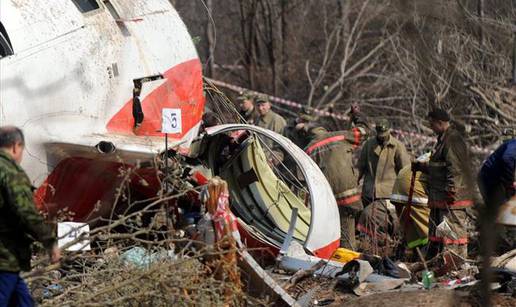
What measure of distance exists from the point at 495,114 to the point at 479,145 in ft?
2.42

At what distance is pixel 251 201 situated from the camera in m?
12.6

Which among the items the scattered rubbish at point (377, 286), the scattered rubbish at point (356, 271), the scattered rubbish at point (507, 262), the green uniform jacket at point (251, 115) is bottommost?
the scattered rubbish at point (377, 286)

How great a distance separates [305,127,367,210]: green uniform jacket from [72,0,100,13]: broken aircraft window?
489cm

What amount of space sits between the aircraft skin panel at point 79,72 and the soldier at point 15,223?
1.98 metres

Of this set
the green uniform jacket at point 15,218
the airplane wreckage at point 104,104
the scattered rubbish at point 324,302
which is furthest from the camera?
the scattered rubbish at point 324,302

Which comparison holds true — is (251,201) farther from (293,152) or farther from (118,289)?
(118,289)

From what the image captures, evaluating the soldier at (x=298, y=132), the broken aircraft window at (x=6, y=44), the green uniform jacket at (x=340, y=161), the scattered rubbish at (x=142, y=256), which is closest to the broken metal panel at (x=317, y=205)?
the green uniform jacket at (x=340, y=161)

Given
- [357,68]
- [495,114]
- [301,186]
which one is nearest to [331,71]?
[357,68]

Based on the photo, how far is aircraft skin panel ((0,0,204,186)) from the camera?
840cm

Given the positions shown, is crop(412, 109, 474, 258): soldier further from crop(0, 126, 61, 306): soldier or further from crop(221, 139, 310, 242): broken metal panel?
crop(0, 126, 61, 306): soldier

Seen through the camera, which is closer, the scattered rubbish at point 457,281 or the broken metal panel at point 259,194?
the scattered rubbish at point 457,281

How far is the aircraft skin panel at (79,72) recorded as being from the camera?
8398 millimetres

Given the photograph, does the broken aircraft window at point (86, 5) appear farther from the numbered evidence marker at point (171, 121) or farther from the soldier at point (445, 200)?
the soldier at point (445, 200)

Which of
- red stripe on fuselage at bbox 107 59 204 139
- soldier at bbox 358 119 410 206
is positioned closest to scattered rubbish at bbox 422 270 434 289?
red stripe on fuselage at bbox 107 59 204 139
